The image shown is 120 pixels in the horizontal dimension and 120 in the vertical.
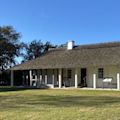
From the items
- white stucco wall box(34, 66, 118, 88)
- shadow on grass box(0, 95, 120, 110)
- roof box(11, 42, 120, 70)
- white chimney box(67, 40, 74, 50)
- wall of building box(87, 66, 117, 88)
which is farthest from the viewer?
white chimney box(67, 40, 74, 50)

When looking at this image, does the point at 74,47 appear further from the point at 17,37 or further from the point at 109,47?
the point at 17,37

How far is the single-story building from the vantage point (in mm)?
35594

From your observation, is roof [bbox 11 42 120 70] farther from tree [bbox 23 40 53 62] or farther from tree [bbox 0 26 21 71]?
tree [bbox 23 40 53 62]

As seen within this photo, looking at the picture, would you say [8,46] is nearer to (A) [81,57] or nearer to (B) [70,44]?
(B) [70,44]

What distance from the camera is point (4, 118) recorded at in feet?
44.5

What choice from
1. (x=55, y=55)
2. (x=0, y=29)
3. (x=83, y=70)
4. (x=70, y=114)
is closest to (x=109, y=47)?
(x=83, y=70)

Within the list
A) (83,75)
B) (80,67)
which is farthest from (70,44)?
(80,67)

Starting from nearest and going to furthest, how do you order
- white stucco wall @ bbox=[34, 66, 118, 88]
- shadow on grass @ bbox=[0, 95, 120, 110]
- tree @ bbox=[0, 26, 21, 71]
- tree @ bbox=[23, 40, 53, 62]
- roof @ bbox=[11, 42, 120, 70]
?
shadow on grass @ bbox=[0, 95, 120, 110] < roof @ bbox=[11, 42, 120, 70] < white stucco wall @ bbox=[34, 66, 118, 88] < tree @ bbox=[0, 26, 21, 71] < tree @ bbox=[23, 40, 53, 62]

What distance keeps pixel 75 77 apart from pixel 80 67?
1.32 meters

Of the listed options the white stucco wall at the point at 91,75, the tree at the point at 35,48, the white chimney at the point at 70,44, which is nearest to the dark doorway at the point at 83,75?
the white stucco wall at the point at 91,75

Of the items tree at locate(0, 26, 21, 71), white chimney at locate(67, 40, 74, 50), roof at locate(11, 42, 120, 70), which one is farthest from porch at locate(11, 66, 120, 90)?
tree at locate(0, 26, 21, 71)

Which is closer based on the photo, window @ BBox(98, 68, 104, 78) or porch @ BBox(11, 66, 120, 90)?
porch @ BBox(11, 66, 120, 90)

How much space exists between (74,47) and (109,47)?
620cm

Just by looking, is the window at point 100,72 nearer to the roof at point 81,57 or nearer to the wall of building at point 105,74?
the wall of building at point 105,74
